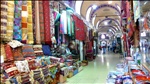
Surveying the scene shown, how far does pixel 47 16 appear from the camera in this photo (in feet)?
15.2

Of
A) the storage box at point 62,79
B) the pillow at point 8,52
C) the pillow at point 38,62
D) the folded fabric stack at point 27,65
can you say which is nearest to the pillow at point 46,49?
the folded fabric stack at point 27,65

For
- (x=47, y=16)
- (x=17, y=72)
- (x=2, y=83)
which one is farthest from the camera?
(x=47, y=16)

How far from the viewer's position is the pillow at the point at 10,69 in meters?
2.92

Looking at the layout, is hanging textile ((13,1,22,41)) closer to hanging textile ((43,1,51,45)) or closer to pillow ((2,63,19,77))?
pillow ((2,63,19,77))

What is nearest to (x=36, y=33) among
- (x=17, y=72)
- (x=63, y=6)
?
(x=17, y=72)

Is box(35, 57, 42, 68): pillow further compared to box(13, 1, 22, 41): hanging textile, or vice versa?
box(35, 57, 42, 68): pillow

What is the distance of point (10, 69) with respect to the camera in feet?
9.84

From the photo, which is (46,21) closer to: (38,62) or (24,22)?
(24,22)

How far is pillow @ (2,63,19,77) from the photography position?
115 inches

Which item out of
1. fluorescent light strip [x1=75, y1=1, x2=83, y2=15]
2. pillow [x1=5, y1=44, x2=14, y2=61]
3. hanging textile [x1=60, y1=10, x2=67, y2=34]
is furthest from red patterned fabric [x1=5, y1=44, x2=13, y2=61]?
fluorescent light strip [x1=75, y1=1, x2=83, y2=15]

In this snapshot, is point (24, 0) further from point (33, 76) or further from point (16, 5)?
point (33, 76)

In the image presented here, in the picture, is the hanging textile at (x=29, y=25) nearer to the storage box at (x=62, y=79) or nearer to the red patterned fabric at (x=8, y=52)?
the red patterned fabric at (x=8, y=52)

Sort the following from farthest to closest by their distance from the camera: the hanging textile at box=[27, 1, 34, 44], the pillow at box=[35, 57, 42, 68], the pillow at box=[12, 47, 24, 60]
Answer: the hanging textile at box=[27, 1, 34, 44], the pillow at box=[35, 57, 42, 68], the pillow at box=[12, 47, 24, 60]

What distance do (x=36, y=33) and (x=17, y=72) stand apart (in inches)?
54.7
